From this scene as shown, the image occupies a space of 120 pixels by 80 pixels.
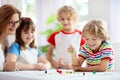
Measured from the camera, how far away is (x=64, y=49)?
2.60 meters

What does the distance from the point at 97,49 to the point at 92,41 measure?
100 millimetres

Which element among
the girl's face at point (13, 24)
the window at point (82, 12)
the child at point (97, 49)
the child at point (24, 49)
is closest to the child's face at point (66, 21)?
the child at point (24, 49)

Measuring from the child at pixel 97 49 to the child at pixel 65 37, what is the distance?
1.82 ft

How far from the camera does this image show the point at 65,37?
2646 millimetres

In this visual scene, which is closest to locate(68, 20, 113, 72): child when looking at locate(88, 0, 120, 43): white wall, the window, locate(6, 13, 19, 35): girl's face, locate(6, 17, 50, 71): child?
locate(6, 17, 50, 71): child

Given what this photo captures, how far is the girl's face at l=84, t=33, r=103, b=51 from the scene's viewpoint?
1.88m

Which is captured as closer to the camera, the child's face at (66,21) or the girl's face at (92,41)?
the girl's face at (92,41)

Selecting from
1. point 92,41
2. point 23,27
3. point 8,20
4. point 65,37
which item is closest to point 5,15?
point 8,20

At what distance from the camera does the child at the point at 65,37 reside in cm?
256

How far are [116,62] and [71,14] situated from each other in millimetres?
628

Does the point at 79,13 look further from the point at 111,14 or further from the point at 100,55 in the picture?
the point at 100,55

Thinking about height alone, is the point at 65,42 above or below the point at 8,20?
below

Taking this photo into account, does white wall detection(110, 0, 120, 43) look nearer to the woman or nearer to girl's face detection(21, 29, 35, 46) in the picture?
girl's face detection(21, 29, 35, 46)

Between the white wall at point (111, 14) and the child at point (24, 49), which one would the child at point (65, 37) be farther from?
the white wall at point (111, 14)
